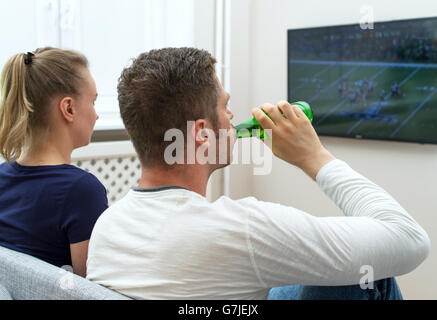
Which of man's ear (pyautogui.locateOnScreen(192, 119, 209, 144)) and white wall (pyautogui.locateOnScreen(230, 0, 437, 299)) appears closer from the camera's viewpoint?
man's ear (pyautogui.locateOnScreen(192, 119, 209, 144))

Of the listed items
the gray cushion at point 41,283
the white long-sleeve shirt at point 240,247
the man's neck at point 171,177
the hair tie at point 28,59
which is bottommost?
the gray cushion at point 41,283

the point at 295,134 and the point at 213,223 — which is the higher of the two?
the point at 295,134

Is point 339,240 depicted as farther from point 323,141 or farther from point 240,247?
point 323,141

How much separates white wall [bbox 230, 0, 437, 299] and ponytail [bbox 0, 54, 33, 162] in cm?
218

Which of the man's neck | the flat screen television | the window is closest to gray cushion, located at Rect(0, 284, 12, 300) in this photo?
the man's neck

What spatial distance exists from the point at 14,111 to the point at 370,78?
2.14 metres

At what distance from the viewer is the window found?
2791mm

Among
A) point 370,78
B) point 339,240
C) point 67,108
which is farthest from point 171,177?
point 370,78

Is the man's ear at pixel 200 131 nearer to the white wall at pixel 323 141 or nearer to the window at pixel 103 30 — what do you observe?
the window at pixel 103 30

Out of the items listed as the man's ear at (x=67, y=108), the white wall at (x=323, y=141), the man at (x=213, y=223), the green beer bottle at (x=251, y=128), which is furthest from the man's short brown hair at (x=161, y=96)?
the white wall at (x=323, y=141)

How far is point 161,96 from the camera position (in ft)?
3.40

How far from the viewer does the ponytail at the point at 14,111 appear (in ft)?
4.79

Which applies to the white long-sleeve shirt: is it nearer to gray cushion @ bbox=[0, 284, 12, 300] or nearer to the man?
the man

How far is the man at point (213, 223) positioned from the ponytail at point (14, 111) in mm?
539
